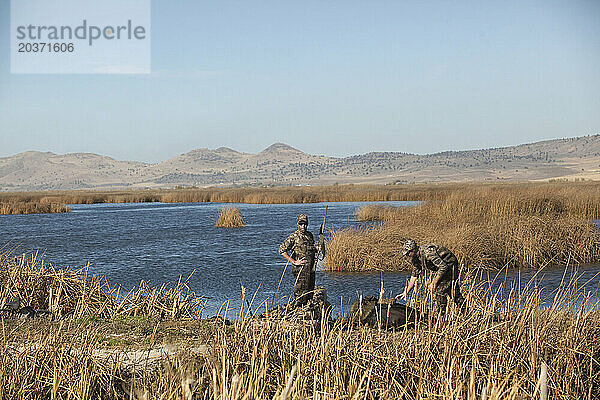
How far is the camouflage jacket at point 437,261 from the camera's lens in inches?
341

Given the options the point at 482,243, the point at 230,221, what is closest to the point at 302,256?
the point at 482,243

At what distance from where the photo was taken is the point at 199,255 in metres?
21.8

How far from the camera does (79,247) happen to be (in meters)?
24.9

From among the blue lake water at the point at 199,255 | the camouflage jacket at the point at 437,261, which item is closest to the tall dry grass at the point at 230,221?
the blue lake water at the point at 199,255

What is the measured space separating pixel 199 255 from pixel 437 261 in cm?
1417

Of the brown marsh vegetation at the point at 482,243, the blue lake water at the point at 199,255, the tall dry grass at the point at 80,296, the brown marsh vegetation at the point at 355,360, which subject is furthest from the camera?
the brown marsh vegetation at the point at 482,243

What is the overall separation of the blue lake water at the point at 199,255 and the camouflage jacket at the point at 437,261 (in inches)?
65.1

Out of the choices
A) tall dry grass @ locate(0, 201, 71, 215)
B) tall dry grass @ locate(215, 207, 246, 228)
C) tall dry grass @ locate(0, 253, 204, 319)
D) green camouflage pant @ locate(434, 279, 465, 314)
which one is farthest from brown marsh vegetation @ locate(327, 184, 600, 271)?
tall dry grass @ locate(0, 201, 71, 215)

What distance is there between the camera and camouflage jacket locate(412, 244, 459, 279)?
8.67 m

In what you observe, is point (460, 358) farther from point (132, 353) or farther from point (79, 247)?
point (79, 247)

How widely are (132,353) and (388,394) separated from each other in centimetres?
323

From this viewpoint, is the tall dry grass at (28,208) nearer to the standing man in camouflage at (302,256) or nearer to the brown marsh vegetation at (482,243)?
the brown marsh vegetation at (482,243)

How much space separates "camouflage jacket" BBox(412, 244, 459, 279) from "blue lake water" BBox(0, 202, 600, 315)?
1653 mm

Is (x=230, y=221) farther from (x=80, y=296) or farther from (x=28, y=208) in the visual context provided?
(x=28, y=208)
